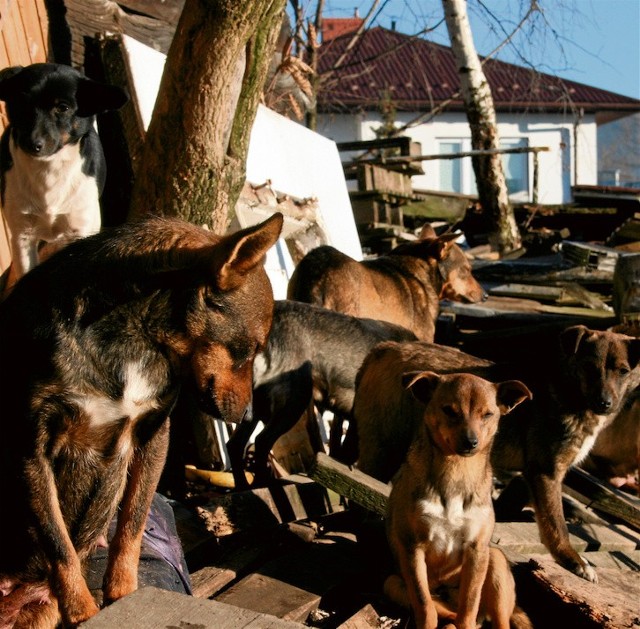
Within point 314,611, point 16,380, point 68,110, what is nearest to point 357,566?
point 314,611

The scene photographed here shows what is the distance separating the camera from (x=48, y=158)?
20.0 feet

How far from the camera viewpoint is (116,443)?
11.8 ft

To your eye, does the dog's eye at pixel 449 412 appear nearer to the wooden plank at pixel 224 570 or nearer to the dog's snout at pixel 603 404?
the wooden plank at pixel 224 570

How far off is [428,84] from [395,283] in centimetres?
2657

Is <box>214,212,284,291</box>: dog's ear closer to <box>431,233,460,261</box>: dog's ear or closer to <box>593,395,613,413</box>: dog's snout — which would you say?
<box>593,395,613,413</box>: dog's snout

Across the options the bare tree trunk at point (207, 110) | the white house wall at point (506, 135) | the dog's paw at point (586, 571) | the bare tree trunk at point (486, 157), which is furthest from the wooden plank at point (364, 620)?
the white house wall at point (506, 135)

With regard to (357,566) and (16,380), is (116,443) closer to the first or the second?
(16,380)

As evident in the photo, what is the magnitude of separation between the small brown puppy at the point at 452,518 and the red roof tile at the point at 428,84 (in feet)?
98.0

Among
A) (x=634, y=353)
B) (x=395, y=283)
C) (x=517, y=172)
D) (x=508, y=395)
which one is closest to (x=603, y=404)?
(x=634, y=353)

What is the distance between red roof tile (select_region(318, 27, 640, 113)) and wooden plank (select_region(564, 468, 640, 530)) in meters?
27.8

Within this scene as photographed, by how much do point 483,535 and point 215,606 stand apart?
1.93 m

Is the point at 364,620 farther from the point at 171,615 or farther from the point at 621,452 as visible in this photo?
the point at 621,452

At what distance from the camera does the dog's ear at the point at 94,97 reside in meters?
6.21

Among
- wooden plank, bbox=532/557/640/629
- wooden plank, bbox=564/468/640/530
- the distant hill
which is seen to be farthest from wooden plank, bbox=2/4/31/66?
the distant hill
